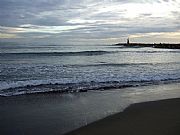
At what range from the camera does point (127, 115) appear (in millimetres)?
8344

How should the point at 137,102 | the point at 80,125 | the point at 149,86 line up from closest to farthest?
the point at 80,125, the point at 137,102, the point at 149,86

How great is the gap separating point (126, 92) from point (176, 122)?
16.9ft

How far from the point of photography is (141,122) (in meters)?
7.48

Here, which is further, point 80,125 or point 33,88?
point 33,88

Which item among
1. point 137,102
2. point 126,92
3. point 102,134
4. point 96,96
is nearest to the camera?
point 102,134

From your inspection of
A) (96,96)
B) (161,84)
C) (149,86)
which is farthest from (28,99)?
(161,84)

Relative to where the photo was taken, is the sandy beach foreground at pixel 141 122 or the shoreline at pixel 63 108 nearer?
the sandy beach foreground at pixel 141 122

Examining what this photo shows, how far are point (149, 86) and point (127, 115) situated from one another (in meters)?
6.28

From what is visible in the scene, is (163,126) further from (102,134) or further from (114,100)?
(114,100)

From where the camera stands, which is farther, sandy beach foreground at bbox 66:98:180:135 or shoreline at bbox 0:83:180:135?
shoreline at bbox 0:83:180:135

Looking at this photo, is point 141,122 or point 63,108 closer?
point 141,122

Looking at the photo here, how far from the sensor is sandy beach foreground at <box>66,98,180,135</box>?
21.9 ft

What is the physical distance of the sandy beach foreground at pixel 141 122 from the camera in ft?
21.9

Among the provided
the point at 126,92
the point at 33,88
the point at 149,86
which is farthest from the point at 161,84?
the point at 33,88
